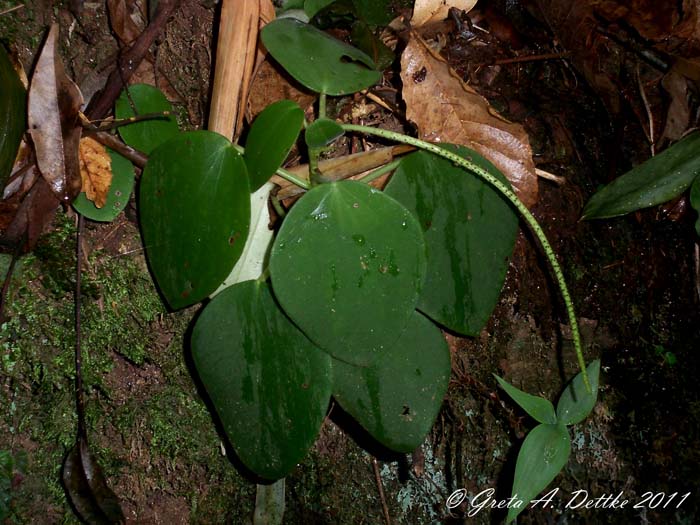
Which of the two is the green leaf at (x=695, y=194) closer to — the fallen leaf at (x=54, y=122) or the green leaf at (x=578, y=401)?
the green leaf at (x=578, y=401)

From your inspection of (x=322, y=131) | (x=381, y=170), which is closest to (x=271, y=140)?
(x=322, y=131)

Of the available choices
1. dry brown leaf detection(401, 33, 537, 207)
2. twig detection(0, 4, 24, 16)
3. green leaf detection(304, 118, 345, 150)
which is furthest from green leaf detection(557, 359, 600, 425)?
twig detection(0, 4, 24, 16)

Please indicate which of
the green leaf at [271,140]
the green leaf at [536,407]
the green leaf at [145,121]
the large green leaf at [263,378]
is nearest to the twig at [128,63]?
the green leaf at [145,121]

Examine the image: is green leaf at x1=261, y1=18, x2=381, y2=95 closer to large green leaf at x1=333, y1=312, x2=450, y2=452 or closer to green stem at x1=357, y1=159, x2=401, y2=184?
green stem at x1=357, y1=159, x2=401, y2=184

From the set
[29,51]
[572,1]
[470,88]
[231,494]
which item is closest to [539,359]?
[470,88]

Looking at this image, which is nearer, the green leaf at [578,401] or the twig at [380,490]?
the green leaf at [578,401]

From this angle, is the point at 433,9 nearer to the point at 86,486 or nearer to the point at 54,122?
the point at 54,122

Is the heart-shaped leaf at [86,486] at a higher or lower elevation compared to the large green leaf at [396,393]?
lower
